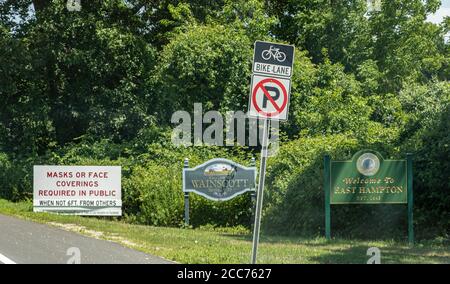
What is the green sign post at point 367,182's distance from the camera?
14.8 metres

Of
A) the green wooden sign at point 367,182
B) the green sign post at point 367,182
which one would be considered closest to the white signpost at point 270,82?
the green sign post at point 367,182

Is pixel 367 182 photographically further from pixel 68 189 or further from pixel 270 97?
pixel 68 189

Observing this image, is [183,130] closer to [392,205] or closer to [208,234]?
[208,234]

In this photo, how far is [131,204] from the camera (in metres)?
19.6

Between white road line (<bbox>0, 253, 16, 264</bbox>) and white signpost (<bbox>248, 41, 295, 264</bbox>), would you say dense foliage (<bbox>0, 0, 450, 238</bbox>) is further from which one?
white signpost (<bbox>248, 41, 295, 264</bbox>)

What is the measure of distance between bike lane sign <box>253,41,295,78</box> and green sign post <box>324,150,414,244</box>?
19.4 feet

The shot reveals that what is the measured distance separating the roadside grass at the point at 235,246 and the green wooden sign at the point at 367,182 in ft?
2.85

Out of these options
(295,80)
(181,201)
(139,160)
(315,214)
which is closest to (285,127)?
(295,80)

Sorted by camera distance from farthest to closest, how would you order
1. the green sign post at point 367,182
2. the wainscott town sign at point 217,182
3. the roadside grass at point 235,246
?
the wainscott town sign at point 217,182, the green sign post at point 367,182, the roadside grass at point 235,246

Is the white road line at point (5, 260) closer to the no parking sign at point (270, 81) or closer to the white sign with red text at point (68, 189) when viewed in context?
the no parking sign at point (270, 81)

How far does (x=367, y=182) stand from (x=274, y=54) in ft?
21.1

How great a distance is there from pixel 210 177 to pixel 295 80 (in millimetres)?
7662

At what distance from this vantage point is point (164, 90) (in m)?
24.7

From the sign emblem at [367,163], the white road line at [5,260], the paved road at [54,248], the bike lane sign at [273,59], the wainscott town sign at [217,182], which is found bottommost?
the paved road at [54,248]
